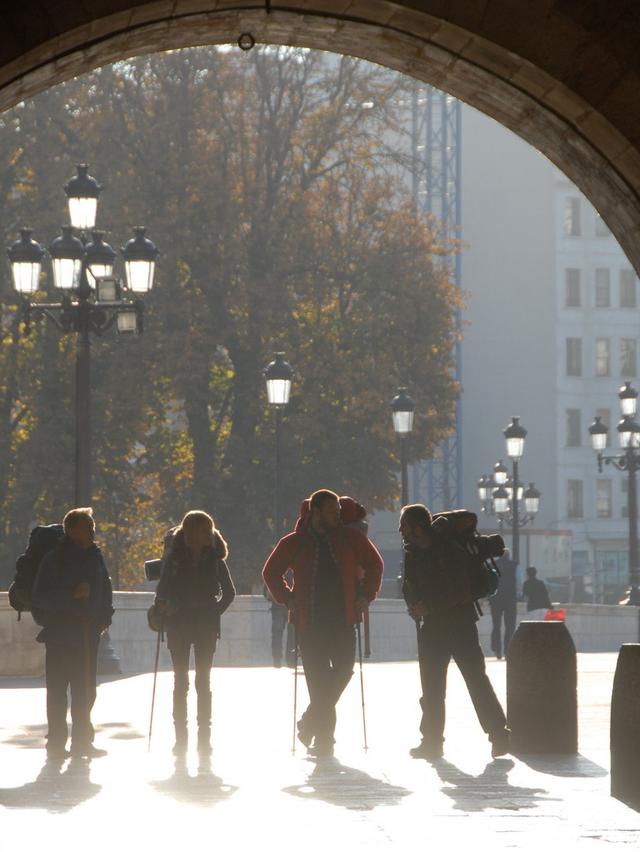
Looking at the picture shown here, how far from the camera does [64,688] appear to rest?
1340 centimetres

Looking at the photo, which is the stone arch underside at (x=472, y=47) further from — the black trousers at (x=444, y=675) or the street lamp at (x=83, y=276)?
the street lamp at (x=83, y=276)

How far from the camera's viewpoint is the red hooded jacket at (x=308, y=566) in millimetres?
13445

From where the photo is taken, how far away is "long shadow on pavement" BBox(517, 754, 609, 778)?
40.3 ft

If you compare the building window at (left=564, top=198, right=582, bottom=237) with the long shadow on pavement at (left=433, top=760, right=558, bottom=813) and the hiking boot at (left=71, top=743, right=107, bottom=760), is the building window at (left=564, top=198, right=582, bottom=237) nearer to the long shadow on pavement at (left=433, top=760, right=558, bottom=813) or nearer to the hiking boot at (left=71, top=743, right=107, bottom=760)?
the hiking boot at (left=71, top=743, right=107, bottom=760)

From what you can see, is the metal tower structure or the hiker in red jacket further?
the metal tower structure

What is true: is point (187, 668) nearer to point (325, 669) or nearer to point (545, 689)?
point (325, 669)

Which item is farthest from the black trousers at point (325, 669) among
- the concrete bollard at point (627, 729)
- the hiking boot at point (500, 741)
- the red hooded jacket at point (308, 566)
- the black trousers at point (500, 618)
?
the black trousers at point (500, 618)

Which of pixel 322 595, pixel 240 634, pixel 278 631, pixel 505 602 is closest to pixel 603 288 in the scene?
pixel 240 634

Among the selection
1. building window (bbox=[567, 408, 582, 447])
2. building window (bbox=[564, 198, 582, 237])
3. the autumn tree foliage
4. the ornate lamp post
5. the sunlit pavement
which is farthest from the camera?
building window (bbox=[564, 198, 582, 237])

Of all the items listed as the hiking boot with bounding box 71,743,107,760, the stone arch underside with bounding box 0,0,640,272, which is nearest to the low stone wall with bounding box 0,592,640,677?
the hiking boot with bounding box 71,743,107,760

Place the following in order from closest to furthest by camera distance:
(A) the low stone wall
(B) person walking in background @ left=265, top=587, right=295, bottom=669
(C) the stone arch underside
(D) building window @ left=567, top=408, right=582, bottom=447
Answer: (C) the stone arch underside
(A) the low stone wall
(B) person walking in background @ left=265, top=587, right=295, bottom=669
(D) building window @ left=567, top=408, right=582, bottom=447

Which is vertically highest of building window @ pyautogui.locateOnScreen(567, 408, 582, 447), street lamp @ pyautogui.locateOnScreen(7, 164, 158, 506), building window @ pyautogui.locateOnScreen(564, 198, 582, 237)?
building window @ pyautogui.locateOnScreen(564, 198, 582, 237)

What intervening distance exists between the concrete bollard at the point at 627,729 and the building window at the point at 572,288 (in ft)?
245

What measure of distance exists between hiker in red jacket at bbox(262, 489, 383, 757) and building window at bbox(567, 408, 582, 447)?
2777 inches
